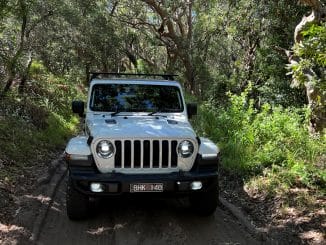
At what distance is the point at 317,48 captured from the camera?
5.40m

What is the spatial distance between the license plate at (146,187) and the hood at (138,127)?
2.01 ft

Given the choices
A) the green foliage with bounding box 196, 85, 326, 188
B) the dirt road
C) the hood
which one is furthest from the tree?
the dirt road

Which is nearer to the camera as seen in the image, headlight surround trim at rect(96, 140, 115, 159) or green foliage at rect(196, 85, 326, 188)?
headlight surround trim at rect(96, 140, 115, 159)

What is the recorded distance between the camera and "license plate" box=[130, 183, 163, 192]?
581cm

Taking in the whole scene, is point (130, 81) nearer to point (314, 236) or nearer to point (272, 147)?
point (272, 147)

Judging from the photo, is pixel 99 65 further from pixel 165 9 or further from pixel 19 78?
pixel 19 78

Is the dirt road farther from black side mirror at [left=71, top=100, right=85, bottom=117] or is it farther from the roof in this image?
the roof

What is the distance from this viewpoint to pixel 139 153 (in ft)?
19.6

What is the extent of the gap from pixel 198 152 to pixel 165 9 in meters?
17.4

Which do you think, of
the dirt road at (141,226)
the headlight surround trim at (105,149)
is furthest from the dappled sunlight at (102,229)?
the headlight surround trim at (105,149)

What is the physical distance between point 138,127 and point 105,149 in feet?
1.91

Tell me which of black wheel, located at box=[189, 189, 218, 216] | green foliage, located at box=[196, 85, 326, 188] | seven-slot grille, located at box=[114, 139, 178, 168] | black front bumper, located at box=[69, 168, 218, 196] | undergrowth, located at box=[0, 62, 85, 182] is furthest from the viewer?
undergrowth, located at box=[0, 62, 85, 182]

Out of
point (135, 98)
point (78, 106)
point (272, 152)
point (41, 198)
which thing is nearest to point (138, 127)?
point (135, 98)

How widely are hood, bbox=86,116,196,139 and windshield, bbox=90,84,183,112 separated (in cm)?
33
